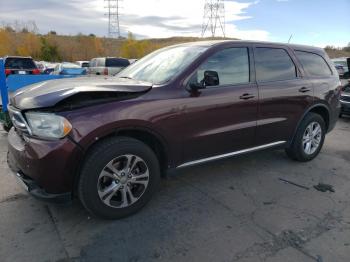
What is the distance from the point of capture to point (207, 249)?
2914 mm

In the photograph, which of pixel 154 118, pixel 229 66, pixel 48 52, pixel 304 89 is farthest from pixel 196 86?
pixel 48 52

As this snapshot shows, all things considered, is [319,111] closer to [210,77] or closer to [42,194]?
[210,77]

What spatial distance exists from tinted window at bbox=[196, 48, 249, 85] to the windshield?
0.18m

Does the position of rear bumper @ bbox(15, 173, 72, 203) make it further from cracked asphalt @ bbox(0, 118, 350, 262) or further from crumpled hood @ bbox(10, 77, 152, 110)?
crumpled hood @ bbox(10, 77, 152, 110)

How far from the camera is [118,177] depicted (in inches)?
129

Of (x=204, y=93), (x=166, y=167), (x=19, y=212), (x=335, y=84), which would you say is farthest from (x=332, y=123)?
(x=19, y=212)

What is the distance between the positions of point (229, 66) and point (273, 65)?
0.88 m

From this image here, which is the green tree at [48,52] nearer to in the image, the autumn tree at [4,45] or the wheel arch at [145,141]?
the autumn tree at [4,45]

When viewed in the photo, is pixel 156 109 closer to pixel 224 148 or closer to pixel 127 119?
pixel 127 119

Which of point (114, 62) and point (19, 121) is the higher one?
point (114, 62)

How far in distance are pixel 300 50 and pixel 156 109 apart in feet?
9.58

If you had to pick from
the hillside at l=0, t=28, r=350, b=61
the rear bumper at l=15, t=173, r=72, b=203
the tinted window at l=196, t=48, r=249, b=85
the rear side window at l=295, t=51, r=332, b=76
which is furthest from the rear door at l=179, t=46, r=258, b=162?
the hillside at l=0, t=28, r=350, b=61

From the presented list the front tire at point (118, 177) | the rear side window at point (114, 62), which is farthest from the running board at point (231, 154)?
the rear side window at point (114, 62)

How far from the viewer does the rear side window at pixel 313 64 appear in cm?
508
